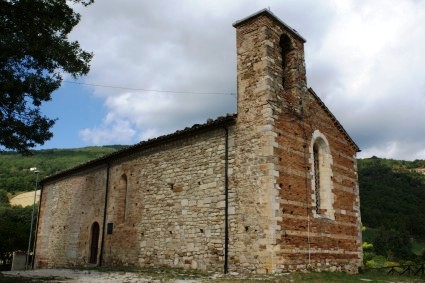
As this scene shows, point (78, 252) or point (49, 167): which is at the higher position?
point (49, 167)

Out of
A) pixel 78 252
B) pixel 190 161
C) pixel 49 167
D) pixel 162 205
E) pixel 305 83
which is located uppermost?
pixel 49 167

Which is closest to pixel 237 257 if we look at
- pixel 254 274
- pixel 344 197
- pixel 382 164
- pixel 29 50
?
pixel 254 274

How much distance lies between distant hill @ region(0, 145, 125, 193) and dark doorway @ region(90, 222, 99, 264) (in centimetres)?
5246

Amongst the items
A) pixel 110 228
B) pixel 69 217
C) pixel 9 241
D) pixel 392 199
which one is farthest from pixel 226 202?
pixel 392 199

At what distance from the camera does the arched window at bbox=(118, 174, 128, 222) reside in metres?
18.0

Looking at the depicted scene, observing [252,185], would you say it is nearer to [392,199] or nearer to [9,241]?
[9,241]

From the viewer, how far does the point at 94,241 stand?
1977 centimetres

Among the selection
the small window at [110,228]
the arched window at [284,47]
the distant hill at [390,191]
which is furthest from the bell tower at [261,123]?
the distant hill at [390,191]

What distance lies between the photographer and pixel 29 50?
11.1 m

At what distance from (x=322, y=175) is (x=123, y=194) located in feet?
29.4

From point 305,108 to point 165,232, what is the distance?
7282mm

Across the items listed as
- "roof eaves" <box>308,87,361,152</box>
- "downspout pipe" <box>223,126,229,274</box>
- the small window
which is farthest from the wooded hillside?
"downspout pipe" <box>223,126,229,274</box>

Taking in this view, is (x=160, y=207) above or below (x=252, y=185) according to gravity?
below

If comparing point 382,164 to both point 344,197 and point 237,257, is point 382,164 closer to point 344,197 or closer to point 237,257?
point 344,197
